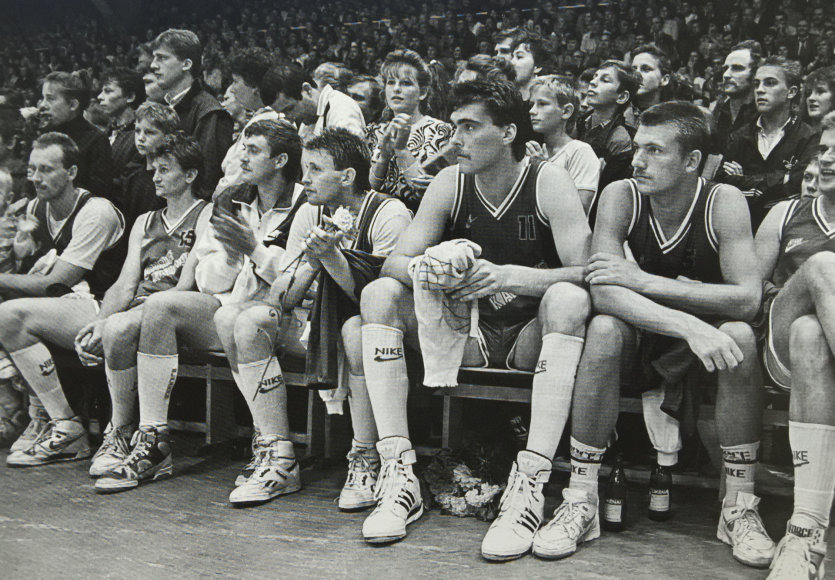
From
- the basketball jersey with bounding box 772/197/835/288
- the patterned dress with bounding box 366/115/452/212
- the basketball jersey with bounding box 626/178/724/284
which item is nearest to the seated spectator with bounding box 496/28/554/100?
the patterned dress with bounding box 366/115/452/212

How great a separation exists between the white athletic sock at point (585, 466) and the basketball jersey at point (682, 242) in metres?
0.59

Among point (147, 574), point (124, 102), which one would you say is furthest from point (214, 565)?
point (124, 102)

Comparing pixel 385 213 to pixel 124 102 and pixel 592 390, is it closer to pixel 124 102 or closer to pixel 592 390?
pixel 592 390

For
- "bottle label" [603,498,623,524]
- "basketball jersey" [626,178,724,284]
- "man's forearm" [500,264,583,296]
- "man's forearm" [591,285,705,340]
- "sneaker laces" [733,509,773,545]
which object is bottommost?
"bottle label" [603,498,623,524]

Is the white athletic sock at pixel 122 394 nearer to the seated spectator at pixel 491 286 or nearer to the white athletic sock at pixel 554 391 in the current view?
the seated spectator at pixel 491 286

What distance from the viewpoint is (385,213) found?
2.89m

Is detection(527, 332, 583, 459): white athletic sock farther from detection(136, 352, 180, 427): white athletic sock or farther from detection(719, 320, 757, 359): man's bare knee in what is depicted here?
detection(136, 352, 180, 427): white athletic sock

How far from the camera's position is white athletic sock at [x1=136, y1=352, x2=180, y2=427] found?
3.06 m

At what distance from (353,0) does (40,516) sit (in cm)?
303

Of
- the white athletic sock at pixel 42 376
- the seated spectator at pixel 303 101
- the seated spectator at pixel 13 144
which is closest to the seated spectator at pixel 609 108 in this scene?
the seated spectator at pixel 303 101

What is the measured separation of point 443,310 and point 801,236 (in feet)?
3.57

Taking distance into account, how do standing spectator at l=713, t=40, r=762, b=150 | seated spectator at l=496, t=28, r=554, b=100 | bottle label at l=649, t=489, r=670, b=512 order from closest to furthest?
bottle label at l=649, t=489, r=670, b=512, standing spectator at l=713, t=40, r=762, b=150, seated spectator at l=496, t=28, r=554, b=100

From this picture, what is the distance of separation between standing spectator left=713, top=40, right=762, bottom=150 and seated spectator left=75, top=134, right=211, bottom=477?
2341 millimetres

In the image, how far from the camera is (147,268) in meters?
3.45
